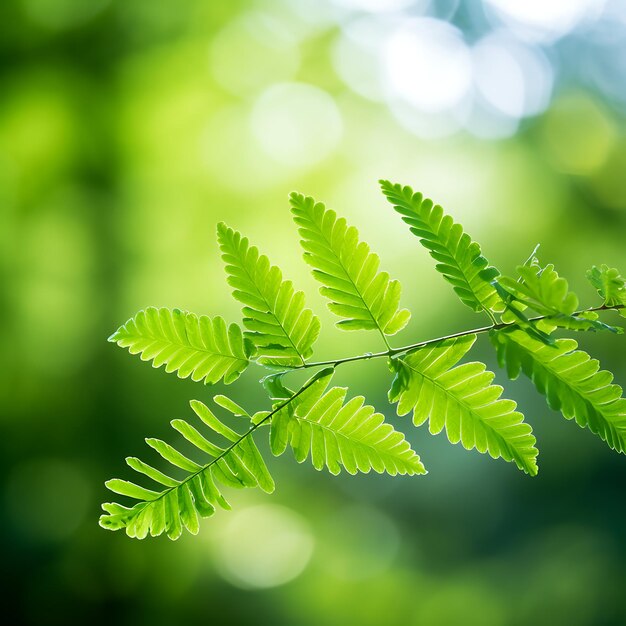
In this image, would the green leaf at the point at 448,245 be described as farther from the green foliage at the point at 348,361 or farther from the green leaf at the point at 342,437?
the green leaf at the point at 342,437

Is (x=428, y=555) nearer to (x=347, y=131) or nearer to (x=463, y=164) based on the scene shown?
(x=463, y=164)

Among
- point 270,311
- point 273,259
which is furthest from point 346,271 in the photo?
point 273,259

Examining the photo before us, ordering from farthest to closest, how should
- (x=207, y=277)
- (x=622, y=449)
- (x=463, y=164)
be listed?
(x=463, y=164) → (x=207, y=277) → (x=622, y=449)

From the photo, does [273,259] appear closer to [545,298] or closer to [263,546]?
[263,546]

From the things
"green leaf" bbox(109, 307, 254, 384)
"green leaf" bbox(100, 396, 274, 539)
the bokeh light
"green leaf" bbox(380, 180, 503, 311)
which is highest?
"green leaf" bbox(380, 180, 503, 311)

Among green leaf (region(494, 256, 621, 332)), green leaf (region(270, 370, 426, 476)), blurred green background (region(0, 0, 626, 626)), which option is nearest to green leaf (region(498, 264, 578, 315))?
green leaf (region(494, 256, 621, 332))

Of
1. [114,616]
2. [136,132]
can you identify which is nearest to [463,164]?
[136,132]

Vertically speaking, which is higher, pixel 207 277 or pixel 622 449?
pixel 207 277

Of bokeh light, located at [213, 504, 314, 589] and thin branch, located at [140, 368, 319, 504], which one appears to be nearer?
thin branch, located at [140, 368, 319, 504]

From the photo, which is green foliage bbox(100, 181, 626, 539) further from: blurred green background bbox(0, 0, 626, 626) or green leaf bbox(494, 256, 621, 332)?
blurred green background bbox(0, 0, 626, 626)

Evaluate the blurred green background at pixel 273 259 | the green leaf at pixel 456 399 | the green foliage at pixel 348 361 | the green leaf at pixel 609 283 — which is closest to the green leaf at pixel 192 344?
the green foliage at pixel 348 361
